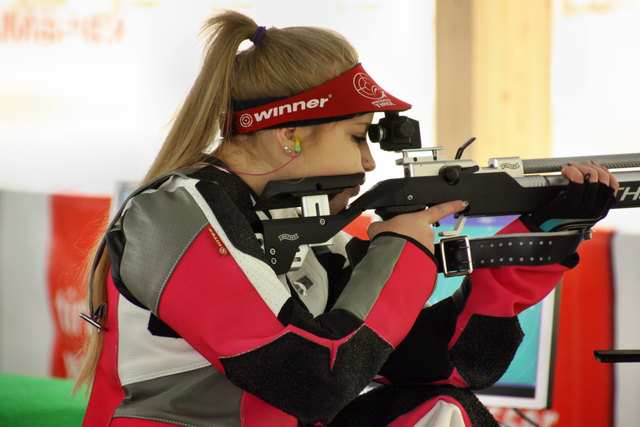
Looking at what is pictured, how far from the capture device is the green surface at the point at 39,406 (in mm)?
1759

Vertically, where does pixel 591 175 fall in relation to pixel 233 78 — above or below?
below

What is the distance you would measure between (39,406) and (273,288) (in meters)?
1.10

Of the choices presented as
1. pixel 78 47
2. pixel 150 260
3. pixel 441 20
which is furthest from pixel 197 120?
pixel 78 47

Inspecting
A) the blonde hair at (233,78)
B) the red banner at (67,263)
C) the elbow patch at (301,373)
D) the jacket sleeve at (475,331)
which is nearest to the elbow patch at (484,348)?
the jacket sleeve at (475,331)

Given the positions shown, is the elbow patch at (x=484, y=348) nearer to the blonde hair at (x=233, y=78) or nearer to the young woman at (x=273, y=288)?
the young woman at (x=273, y=288)

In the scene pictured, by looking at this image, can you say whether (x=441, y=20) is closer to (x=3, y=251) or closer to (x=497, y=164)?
(x=497, y=164)

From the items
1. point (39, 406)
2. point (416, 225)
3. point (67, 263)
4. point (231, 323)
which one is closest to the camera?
point (231, 323)

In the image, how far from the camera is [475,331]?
132 cm

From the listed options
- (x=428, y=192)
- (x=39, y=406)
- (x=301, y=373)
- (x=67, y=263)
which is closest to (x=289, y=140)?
(x=428, y=192)

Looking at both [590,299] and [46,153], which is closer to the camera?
[590,299]

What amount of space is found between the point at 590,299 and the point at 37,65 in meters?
1.99

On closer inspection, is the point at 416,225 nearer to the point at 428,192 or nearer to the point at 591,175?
the point at 428,192

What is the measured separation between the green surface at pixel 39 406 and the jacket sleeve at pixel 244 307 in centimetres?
81

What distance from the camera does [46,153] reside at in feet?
8.35
